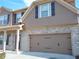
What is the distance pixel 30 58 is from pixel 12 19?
38.4 ft

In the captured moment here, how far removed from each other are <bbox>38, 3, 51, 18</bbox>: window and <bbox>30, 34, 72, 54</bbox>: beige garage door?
2700 millimetres

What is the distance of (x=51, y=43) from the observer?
18625 mm

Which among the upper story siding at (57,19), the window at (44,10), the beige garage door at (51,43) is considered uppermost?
the window at (44,10)

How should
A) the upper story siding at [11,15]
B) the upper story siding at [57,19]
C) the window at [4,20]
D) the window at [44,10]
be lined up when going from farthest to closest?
the window at [4,20] < the upper story siding at [11,15] < the window at [44,10] < the upper story siding at [57,19]

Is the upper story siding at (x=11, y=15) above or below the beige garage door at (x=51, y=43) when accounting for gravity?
above

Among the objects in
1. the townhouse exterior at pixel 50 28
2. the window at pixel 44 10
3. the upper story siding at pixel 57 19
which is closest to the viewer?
the townhouse exterior at pixel 50 28

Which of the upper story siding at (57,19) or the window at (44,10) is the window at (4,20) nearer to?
the upper story siding at (57,19)

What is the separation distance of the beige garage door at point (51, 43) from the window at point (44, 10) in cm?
270

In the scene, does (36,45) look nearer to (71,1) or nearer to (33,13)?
(33,13)

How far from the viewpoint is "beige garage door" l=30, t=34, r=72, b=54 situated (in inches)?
684

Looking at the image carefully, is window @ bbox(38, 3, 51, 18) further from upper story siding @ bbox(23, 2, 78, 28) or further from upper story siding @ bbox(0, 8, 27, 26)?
Answer: upper story siding @ bbox(0, 8, 27, 26)

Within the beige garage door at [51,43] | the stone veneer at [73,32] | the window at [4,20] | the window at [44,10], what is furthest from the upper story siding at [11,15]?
the stone veneer at [73,32]

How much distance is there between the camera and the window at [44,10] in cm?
1938

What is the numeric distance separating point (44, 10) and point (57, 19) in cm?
253
